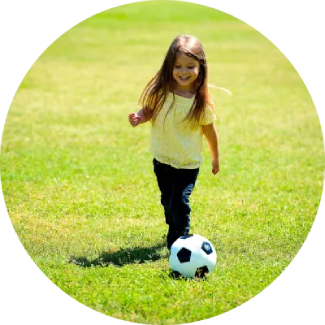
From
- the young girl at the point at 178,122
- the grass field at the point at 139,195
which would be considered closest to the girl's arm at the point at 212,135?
the young girl at the point at 178,122

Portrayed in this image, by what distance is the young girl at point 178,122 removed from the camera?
17.2ft

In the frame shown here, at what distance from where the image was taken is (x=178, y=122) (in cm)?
530

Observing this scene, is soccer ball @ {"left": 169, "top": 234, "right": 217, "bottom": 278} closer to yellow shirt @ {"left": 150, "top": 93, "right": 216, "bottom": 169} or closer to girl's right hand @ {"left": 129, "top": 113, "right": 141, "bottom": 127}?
yellow shirt @ {"left": 150, "top": 93, "right": 216, "bottom": 169}

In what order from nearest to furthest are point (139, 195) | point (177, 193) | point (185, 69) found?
point (185, 69) < point (177, 193) < point (139, 195)

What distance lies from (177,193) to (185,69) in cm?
104

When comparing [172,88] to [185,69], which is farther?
[172,88]

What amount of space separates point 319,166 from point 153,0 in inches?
1097

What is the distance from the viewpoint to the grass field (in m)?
4.79

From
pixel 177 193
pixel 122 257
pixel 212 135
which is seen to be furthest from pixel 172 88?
pixel 122 257

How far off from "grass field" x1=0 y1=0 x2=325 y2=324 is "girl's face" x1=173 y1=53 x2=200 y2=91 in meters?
1.54

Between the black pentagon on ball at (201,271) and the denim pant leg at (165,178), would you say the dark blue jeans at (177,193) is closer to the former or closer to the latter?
the denim pant leg at (165,178)

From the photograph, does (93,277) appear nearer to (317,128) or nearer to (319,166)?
(319,166)

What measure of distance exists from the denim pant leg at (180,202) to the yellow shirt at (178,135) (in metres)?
0.07

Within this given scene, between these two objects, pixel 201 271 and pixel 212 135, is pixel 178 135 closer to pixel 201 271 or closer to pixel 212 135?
pixel 212 135
